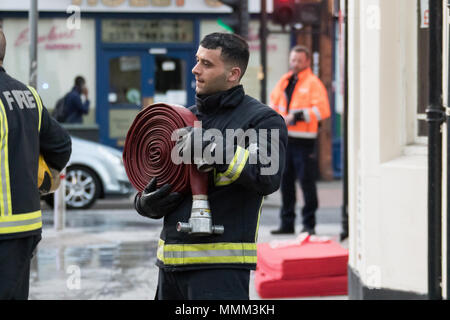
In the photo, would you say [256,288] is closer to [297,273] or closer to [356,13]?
[297,273]

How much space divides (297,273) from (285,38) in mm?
12864

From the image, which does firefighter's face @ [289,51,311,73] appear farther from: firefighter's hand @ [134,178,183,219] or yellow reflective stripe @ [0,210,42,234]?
firefighter's hand @ [134,178,183,219]


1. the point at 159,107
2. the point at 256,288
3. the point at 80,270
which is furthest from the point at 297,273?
the point at 159,107

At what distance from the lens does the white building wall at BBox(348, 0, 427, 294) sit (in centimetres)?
586

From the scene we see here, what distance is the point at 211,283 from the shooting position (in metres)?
3.81

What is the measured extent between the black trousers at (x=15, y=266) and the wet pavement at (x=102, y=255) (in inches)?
121

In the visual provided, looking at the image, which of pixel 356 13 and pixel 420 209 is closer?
pixel 420 209

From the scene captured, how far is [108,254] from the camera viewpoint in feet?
31.4

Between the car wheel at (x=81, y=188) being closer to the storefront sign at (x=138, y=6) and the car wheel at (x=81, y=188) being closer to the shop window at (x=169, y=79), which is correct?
the shop window at (x=169, y=79)

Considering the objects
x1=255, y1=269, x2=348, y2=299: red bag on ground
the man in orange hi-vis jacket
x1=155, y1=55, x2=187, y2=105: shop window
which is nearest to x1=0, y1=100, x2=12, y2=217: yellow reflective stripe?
x1=255, y1=269, x2=348, y2=299: red bag on ground

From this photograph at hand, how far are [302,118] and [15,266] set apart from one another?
6277 millimetres

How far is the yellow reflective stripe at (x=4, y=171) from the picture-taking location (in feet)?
13.8

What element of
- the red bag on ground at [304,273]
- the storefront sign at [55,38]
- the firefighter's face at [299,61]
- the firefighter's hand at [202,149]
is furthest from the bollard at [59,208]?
the storefront sign at [55,38]

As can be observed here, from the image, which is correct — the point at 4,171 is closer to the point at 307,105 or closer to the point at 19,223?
the point at 19,223
